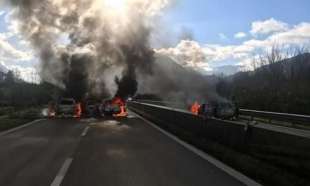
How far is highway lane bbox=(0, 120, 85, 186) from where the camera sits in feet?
31.6

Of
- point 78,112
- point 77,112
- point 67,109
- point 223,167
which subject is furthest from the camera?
point 78,112

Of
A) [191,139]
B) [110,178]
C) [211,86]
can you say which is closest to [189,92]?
[211,86]

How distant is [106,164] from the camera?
38.4ft

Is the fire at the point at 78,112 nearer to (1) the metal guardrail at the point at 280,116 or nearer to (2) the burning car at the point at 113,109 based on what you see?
(2) the burning car at the point at 113,109

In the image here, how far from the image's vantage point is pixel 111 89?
60.8 meters

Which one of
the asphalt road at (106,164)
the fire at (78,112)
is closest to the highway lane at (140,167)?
the asphalt road at (106,164)

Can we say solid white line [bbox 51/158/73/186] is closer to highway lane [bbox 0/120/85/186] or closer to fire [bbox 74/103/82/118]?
highway lane [bbox 0/120/85/186]

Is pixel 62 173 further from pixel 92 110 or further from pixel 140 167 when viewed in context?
pixel 92 110

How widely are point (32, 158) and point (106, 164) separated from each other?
94.3 inches

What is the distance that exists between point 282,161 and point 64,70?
1957 inches

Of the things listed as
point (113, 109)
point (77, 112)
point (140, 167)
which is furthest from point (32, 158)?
point (77, 112)

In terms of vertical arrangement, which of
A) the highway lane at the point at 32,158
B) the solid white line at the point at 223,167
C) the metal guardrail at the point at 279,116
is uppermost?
the metal guardrail at the point at 279,116

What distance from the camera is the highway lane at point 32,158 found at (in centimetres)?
964

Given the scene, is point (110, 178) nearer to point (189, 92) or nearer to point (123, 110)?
point (123, 110)
